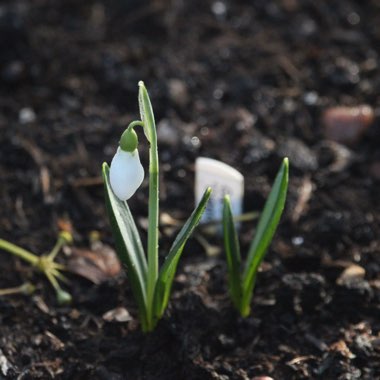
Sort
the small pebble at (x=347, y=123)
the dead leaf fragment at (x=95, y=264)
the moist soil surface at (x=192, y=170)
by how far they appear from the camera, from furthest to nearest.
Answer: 1. the small pebble at (x=347, y=123)
2. the dead leaf fragment at (x=95, y=264)
3. the moist soil surface at (x=192, y=170)

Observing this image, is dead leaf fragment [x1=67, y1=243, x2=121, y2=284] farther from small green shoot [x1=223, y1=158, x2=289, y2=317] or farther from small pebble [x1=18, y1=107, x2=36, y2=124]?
small pebble [x1=18, y1=107, x2=36, y2=124]

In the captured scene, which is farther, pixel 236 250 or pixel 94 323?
pixel 94 323

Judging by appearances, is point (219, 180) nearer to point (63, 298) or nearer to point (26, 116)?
point (63, 298)

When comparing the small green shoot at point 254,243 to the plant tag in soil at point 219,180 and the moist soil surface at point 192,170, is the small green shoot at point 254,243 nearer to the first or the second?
the moist soil surface at point 192,170

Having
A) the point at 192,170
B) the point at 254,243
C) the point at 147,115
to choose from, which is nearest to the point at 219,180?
the point at 254,243

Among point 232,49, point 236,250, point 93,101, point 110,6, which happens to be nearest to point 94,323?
point 236,250

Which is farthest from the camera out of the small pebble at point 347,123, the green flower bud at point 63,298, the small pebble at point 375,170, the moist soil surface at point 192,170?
the small pebble at point 347,123

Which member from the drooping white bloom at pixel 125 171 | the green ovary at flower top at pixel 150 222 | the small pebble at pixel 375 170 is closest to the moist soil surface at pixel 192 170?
the small pebble at pixel 375 170

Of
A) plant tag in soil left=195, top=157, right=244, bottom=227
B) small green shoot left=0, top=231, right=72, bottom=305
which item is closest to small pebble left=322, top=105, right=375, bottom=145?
plant tag in soil left=195, top=157, right=244, bottom=227

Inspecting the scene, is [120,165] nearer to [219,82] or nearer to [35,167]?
[35,167]
